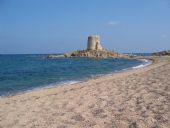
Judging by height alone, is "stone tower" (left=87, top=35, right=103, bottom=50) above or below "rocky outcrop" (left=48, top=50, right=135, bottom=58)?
above

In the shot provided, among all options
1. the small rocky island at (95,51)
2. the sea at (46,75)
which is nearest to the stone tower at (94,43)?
the small rocky island at (95,51)

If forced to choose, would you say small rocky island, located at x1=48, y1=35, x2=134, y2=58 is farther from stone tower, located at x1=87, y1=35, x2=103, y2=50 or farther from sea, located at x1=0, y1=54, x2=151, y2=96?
sea, located at x1=0, y1=54, x2=151, y2=96

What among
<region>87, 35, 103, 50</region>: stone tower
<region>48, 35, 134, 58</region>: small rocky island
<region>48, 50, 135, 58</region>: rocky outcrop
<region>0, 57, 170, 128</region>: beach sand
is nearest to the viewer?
<region>0, 57, 170, 128</region>: beach sand

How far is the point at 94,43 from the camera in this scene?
78938mm

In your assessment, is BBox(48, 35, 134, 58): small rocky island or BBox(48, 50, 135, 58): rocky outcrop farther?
BBox(48, 35, 134, 58): small rocky island

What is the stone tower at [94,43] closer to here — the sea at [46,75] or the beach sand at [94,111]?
the sea at [46,75]

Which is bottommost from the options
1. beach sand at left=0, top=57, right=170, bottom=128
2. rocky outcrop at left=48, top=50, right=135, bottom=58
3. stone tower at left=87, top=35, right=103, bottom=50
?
rocky outcrop at left=48, top=50, right=135, bottom=58

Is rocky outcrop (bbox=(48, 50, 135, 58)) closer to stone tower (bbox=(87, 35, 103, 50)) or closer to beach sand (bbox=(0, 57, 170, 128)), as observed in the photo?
stone tower (bbox=(87, 35, 103, 50))

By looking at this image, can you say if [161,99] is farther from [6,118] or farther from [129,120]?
[6,118]

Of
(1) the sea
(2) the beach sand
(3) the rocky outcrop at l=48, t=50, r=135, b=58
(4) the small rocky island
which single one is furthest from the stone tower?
(2) the beach sand

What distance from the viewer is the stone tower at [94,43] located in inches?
3083

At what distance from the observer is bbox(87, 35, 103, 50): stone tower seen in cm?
7831

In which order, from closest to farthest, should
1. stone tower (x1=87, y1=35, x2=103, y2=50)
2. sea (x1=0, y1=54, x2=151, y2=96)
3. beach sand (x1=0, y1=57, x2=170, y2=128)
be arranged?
beach sand (x1=0, y1=57, x2=170, y2=128), sea (x1=0, y1=54, x2=151, y2=96), stone tower (x1=87, y1=35, x2=103, y2=50)

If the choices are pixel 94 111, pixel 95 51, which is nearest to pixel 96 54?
pixel 95 51
